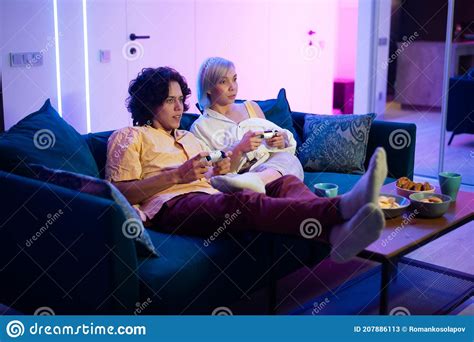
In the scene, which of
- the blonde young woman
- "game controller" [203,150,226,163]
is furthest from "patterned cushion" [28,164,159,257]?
the blonde young woman

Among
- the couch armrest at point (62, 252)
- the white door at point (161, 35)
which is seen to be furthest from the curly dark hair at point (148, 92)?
the white door at point (161, 35)

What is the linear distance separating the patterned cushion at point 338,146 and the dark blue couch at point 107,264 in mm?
826

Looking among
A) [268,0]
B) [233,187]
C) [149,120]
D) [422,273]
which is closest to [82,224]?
[233,187]

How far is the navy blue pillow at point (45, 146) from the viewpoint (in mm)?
2316

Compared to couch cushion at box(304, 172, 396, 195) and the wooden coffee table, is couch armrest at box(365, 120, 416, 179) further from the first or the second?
the wooden coffee table

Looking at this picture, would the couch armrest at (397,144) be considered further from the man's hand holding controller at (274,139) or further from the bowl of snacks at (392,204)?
the bowl of snacks at (392,204)

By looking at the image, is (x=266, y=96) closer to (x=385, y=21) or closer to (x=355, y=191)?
(x=385, y=21)

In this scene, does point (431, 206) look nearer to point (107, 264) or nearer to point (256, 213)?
point (256, 213)

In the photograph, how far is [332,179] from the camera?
321 centimetres

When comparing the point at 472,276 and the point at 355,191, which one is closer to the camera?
the point at 355,191

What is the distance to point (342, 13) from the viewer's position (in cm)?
795

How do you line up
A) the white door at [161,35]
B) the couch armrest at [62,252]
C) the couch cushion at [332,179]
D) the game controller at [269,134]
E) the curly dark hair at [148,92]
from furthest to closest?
the white door at [161,35]
the couch cushion at [332,179]
the game controller at [269,134]
the curly dark hair at [148,92]
the couch armrest at [62,252]

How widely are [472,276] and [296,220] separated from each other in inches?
42.2

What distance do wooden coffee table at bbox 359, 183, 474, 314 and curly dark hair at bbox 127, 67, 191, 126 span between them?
1.04m
